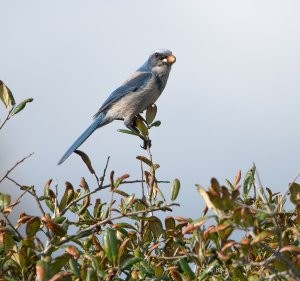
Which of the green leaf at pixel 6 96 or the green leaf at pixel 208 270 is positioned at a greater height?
the green leaf at pixel 6 96

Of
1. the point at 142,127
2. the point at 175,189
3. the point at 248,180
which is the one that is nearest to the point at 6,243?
the point at 175,189

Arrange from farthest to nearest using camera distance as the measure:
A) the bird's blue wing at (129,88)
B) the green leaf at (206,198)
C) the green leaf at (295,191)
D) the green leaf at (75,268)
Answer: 1. the bird's blue wing at (129,88)
2. the green leaf at (295,191)
3. the green leaf at (75,268)
4. the green leaf at (206,198)

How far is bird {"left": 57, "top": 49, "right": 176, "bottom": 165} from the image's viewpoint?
7.33m

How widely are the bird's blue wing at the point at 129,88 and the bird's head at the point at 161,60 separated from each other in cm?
15

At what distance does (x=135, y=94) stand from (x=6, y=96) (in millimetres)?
4031

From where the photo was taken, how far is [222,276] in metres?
2.89

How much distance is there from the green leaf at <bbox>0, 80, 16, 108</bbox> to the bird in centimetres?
359

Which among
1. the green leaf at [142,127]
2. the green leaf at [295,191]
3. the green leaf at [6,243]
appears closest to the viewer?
the green leaf at [6,243]

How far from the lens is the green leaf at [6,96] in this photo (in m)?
3.35

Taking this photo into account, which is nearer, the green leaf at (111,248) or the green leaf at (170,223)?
the green leaf at (111,248)

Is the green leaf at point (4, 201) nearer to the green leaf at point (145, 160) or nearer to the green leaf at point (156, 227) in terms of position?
the green leaf at point (156, 227)

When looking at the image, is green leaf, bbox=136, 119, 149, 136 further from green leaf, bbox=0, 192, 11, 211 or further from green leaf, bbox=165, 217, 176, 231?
green leaf, bbox=0, 192, 11, 211

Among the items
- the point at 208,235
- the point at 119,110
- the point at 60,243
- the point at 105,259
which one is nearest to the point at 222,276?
the point at 208,235

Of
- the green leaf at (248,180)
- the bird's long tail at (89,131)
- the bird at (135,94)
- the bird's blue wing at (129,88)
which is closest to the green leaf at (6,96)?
the green leaf at (248,180)
